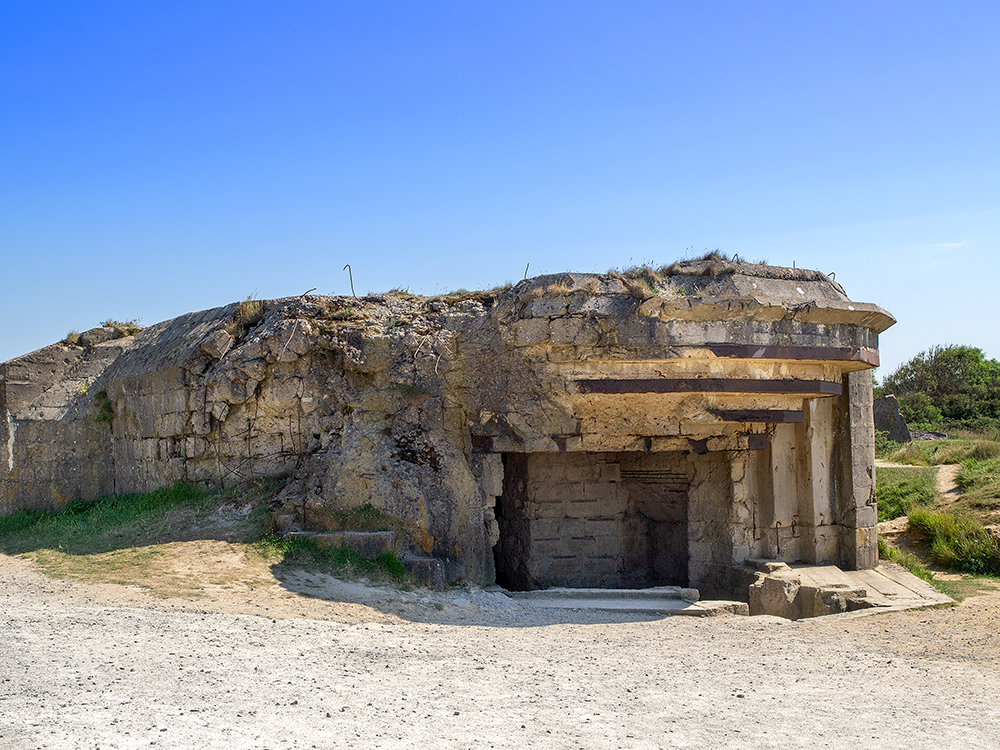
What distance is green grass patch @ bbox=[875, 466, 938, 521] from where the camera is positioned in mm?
12188

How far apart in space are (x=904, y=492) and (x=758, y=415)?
5.62m

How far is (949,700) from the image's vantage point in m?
4.66

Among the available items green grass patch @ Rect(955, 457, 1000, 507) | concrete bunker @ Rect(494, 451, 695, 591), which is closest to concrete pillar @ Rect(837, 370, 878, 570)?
concrete bunker @ Rect(494, 451, 695, 591)

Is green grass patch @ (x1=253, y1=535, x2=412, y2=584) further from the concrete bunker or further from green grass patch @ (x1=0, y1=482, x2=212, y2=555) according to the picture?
the concrete bunker

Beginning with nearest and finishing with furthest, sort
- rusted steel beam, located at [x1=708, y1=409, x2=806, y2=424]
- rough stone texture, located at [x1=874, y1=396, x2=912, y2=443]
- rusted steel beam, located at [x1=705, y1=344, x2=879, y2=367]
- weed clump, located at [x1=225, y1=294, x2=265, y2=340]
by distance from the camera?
rusted steel beam, located at [x1=705, y1=344, x2=879, y2=367], rusted steel beam, located at [x1=708, y1=409, x2=806, y2=424], weed clump, located at [x1=225, y1=294, x2=265, y2=340], rough stone texture, located at [x1=874, y1=396, x2=912, y2=443]

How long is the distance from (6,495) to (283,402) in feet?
13.1

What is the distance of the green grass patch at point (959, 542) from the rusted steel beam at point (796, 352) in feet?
10.1

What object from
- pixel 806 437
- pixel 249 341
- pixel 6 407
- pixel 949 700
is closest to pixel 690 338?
pixel 806 437

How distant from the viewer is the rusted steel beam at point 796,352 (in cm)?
778

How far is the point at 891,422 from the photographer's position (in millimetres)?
20234

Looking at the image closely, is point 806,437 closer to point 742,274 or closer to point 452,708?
point 742,274

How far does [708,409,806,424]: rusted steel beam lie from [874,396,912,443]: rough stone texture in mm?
12953

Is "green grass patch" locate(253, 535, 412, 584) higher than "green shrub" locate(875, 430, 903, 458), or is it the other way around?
"green shrub" locate(875, 430, 903, 458)

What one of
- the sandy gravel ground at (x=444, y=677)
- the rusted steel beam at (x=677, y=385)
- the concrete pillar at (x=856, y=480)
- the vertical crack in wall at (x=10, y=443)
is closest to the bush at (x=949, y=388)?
the concrete pillar at (x=856, y=480)
